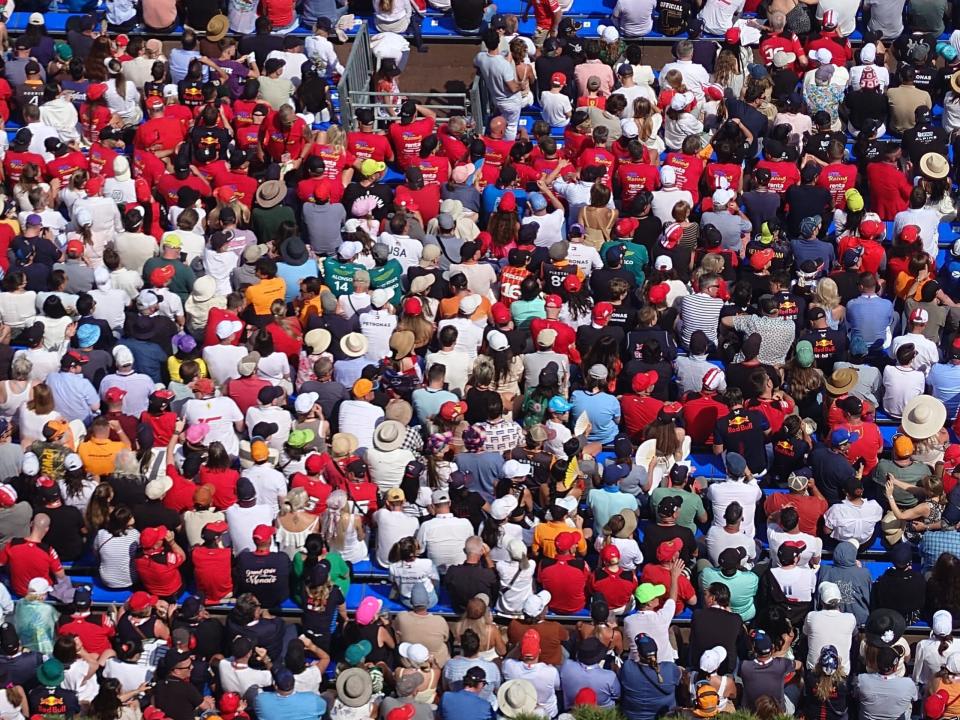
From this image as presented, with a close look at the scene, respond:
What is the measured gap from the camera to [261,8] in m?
28.2

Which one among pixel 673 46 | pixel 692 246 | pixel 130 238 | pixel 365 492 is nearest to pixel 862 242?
pixel 692 246

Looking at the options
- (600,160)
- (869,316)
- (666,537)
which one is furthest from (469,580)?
(600,160)

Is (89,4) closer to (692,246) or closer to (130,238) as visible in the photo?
(130,238)

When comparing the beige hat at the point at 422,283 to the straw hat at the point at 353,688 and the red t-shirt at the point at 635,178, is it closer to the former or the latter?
the red t-shirt at the point at 635,178

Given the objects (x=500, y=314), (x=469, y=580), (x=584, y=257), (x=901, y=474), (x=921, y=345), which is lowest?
(x=469, y=580)

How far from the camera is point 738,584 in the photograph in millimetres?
20891

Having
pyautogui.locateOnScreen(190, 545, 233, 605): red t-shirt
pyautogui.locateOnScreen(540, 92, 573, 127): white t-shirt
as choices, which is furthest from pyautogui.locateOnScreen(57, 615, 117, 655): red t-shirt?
pyautogui.locateOnScreen(540, 92, 573, 127): white t-shirt

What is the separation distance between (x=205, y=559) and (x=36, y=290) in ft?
A: 14.9

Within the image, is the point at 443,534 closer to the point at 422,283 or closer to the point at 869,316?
the point at 422,283

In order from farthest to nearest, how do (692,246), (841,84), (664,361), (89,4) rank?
(89,4)
(841,84)
(692,246)
(664,361)

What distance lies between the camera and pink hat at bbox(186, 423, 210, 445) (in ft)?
71.4

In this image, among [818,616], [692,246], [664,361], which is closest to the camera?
[818,616]

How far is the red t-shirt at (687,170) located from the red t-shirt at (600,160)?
66 centimetres

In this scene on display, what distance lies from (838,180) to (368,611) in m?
8.37
